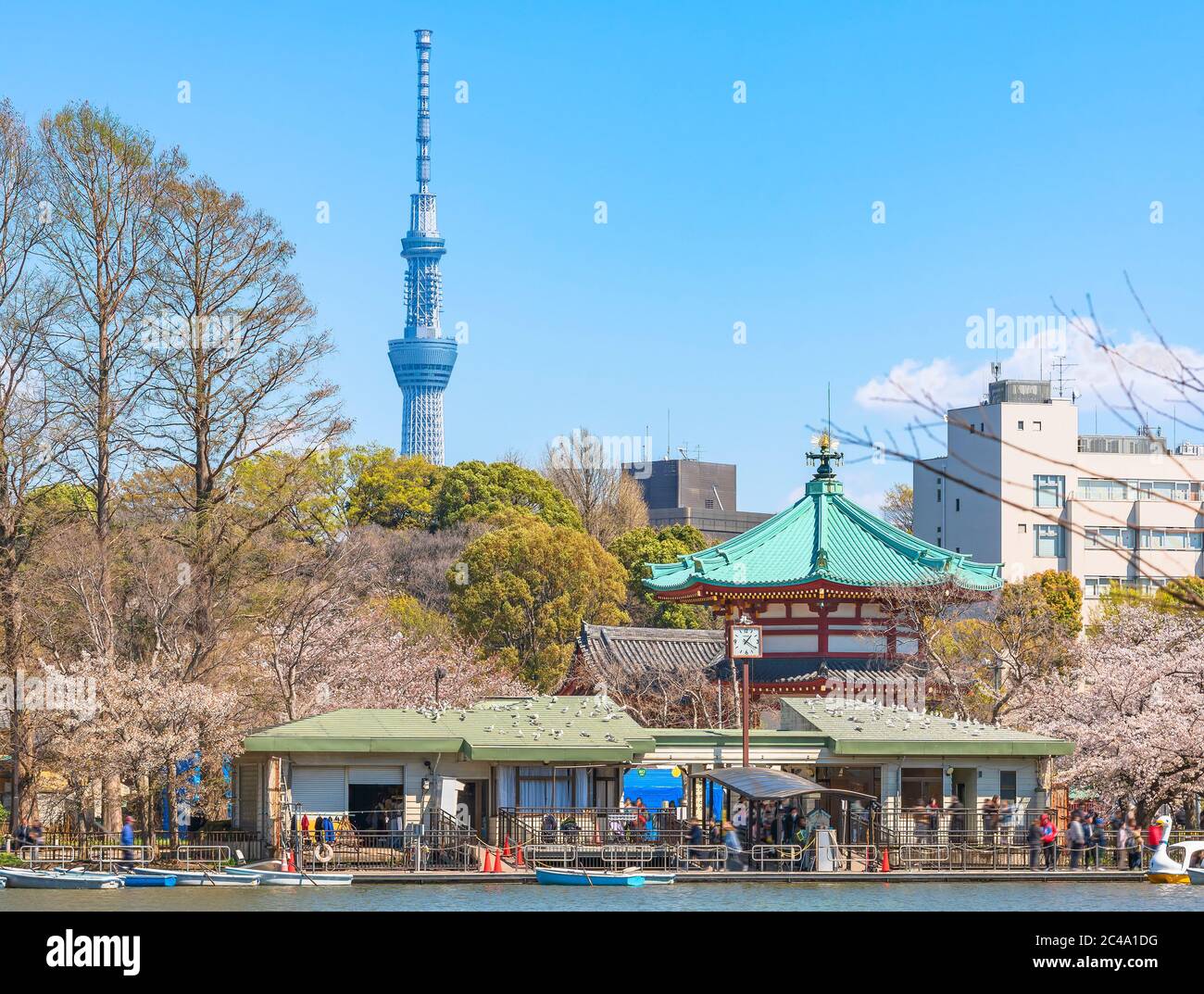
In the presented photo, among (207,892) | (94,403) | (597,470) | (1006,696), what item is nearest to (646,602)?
(597,470)

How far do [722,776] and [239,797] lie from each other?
12.8 m

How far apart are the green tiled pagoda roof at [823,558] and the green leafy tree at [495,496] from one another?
123 feet

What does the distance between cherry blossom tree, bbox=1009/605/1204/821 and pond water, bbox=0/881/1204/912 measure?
687cm

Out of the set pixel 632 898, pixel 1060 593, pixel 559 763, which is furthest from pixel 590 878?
pixel 1060 593

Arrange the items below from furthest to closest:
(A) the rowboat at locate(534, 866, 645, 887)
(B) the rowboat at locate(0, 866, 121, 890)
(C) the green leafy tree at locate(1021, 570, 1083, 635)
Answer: (C) the green leafy tree at locate(1021, 570, 1083, 635) < (A) the rowboat at locate(534, 866, 645, 887) < (B) the rowboat at locate(0, 866, 121, 890)

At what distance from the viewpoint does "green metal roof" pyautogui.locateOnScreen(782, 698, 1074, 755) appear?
156 feet

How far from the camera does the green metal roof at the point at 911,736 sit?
4741 centimetres

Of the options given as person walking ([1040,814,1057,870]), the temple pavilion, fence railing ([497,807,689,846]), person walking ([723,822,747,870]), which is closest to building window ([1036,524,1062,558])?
the temple pavilion

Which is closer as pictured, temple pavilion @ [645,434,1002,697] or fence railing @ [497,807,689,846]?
fence railing @ [497,807,689,846]

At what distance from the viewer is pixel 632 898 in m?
37.6

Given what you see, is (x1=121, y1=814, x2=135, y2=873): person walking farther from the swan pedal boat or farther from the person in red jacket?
the swan pedal boat

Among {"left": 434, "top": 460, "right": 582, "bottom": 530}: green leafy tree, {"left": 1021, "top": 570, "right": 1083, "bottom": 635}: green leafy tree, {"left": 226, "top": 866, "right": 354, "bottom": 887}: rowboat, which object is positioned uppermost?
{"left": 434, "top": 460, "right": 582, "bottom": 530}: green leafy tree

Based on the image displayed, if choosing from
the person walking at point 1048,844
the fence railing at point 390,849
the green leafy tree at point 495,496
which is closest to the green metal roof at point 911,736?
the person walking at point 1048,844

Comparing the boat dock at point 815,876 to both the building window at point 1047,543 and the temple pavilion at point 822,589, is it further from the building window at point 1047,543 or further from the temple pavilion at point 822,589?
the building window at point 1047,543
